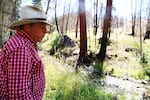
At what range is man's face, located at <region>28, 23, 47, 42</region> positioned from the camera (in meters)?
2.41

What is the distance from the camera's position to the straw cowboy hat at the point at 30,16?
2.38 metres

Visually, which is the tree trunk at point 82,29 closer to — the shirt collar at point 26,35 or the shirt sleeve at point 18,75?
the shirt collar at point 26,35

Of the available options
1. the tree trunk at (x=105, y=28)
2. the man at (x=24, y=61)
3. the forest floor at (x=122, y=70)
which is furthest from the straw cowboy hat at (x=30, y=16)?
the tree trunk at (x=105, y=28)

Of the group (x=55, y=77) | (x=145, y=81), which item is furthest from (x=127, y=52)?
(x=55, y=77)

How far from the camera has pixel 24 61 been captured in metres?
2.19

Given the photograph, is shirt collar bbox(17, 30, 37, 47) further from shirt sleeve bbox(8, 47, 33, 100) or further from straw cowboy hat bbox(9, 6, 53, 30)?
shirt sleeve bbox(8, 47, 33, 100)

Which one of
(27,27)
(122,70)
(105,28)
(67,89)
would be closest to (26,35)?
(27,27)

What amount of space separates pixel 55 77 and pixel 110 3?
1016 centimetres

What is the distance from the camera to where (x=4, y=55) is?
88.7 inches

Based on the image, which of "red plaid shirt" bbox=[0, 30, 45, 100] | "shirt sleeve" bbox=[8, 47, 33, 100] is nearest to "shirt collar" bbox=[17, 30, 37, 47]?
"red plaid shirt" bbox=[0, 30, 45, 100]

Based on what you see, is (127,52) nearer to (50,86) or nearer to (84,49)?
(84,49)

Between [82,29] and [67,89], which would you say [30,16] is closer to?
[67,89]

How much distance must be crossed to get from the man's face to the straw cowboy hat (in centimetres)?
4

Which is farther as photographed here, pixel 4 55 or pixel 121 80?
pixel 121 80
